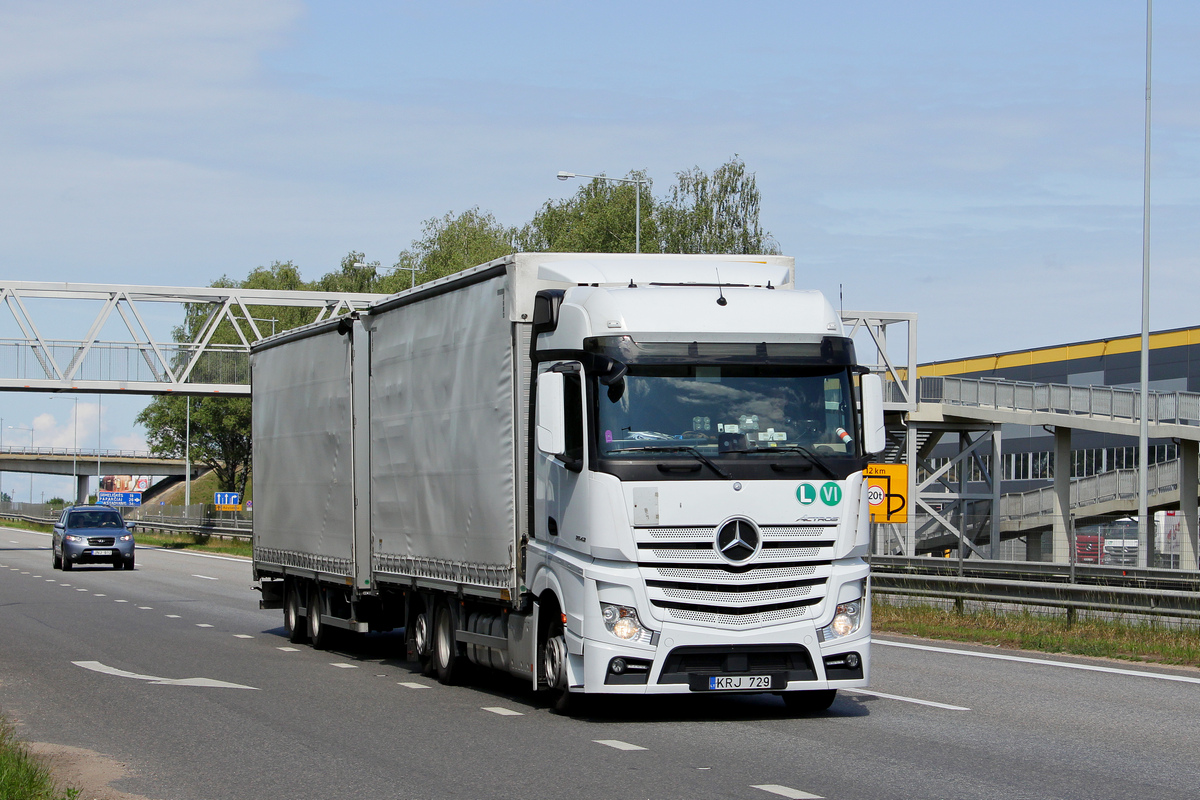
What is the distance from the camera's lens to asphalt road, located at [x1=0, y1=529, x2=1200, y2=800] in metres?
8.86

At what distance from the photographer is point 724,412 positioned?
36.8 feet

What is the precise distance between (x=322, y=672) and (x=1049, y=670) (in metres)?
7.36

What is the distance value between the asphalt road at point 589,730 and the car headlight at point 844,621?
2.21ft

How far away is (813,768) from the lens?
927 cm

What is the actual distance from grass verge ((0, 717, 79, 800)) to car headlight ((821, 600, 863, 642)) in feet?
17.7

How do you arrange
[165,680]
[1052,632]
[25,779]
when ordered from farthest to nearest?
1. [1052,632]
2. [165,680]
3. [25,779]

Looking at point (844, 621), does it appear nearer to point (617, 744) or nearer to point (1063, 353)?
point (617, 744)

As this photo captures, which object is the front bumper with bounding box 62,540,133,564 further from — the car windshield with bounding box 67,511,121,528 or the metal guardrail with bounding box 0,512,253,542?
the metal guardrail with bounding box 0,512,253,542

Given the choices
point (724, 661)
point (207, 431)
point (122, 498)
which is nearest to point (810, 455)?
point (724, 661)

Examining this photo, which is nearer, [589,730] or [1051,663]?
[589,730]

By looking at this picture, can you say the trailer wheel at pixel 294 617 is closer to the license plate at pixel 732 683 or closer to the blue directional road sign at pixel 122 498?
the license plate at pixel 732 683

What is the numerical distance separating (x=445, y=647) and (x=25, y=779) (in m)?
6.43

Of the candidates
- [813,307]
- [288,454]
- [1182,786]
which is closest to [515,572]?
[813,307]

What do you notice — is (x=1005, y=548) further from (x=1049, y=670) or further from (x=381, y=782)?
(x=381, y=782)
